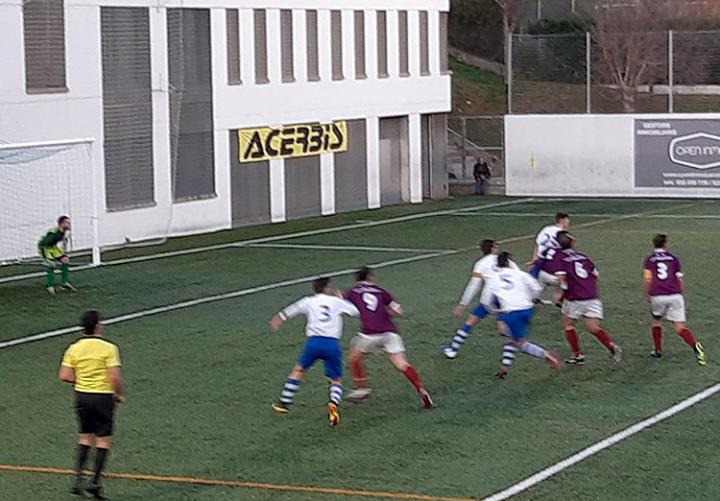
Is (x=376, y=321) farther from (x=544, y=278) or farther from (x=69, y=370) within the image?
(x=544, y=278)

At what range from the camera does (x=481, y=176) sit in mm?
54938

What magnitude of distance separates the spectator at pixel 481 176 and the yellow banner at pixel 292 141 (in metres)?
7.62

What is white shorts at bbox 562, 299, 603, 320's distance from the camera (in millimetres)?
19719

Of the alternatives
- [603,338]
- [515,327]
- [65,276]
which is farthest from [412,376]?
[65,276]

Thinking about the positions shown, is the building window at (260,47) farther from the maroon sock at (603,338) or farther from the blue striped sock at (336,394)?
the blue striped sock at (336,394)

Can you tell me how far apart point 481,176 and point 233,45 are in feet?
46.7

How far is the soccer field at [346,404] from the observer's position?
555 inches

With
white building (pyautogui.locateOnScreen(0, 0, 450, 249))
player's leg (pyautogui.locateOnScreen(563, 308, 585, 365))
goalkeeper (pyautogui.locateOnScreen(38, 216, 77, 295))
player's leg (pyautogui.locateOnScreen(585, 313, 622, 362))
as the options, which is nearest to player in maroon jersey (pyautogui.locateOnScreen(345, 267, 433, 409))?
player's leg (pyautogui.locateOnScreen(563, 308, 585, 365))

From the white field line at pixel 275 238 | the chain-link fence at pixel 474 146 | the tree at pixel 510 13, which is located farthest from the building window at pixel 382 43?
the tree at pixel 510 13

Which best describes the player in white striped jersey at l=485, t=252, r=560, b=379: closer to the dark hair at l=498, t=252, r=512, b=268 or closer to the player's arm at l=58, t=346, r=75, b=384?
the dark hair at l=498, t=252, r=512, b=268

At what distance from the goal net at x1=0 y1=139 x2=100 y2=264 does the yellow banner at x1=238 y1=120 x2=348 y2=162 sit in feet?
29.0

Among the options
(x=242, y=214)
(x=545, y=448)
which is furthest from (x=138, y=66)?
(x=545, y=448)

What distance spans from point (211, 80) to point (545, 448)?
2882 cm

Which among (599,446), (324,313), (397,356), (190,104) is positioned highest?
(190,104)
